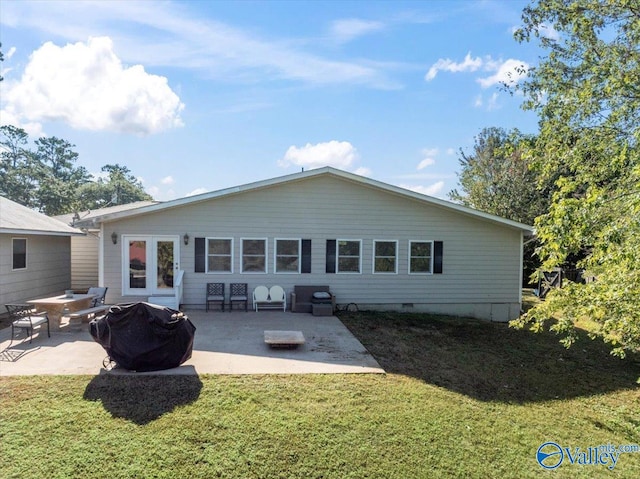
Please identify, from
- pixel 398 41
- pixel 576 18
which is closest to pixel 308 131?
pixel 398 41

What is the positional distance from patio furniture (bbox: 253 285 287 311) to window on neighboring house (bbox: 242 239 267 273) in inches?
22.4

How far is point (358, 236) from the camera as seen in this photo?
11.1 meters

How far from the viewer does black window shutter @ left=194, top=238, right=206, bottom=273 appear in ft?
33.9

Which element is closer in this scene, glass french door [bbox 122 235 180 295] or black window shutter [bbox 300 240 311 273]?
glass french door [bbox 122 235 180 295]

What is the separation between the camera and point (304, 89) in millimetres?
13188

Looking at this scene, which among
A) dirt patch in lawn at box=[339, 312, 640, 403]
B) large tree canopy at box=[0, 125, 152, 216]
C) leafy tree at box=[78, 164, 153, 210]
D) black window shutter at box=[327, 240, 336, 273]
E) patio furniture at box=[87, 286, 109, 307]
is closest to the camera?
dirt patch in lawn at box=[339, 312, 640, 403]

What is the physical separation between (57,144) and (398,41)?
182 feet

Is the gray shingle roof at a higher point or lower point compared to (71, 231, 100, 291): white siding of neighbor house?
higher

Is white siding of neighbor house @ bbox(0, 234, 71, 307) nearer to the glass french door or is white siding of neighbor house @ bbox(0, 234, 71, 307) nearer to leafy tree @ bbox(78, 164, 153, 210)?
the glass french door

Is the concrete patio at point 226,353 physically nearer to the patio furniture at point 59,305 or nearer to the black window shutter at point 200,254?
the patio furniture at point 59,305

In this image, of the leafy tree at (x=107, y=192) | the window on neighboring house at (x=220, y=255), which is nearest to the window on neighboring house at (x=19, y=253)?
the window on neighboring house at (x=220, y=255)

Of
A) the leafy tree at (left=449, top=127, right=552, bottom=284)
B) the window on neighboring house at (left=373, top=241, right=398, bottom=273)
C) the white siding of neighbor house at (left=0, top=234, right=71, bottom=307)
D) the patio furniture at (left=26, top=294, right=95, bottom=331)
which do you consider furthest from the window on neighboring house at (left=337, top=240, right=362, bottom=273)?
the leafy tree at (left=449, top=127, right=552, bottom=284)

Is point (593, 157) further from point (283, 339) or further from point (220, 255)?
point (220, 255)

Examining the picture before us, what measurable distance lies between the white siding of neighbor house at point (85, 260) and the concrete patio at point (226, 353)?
7200 mm
